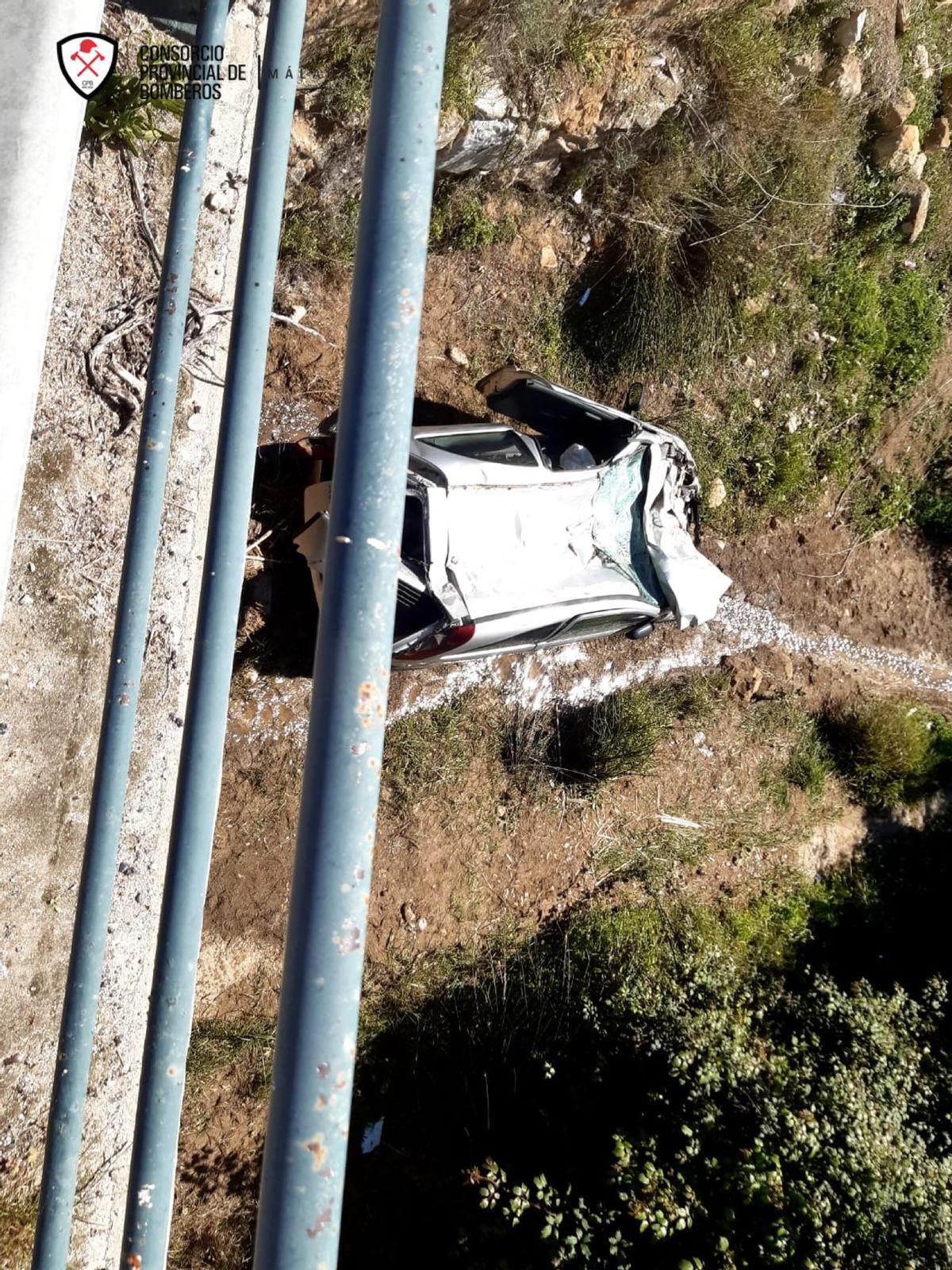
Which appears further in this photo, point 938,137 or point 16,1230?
point 938,137

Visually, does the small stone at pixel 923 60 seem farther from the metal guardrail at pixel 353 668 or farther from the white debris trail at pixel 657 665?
the metal guardrail at pixel 353 668


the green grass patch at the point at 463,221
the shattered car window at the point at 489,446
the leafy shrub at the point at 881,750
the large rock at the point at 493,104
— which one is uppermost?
the large rock at the point at 493,104

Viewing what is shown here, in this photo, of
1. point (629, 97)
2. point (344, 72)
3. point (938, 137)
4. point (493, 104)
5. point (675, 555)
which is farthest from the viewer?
point (938, 137)

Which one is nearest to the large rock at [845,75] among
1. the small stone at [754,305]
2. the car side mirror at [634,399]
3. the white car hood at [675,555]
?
the small stone at [754,305]

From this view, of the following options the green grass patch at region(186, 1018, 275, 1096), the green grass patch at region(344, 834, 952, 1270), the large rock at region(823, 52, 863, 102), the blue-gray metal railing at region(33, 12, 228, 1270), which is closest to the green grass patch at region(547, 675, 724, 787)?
the green grass patch at region(344, 834, 952, 1270)

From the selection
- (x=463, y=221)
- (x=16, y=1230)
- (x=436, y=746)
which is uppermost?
(x=463, y=221)

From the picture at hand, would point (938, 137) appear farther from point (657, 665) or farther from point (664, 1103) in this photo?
point (664, 1103)

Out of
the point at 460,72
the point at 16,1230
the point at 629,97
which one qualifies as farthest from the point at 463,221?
the point at 16,1230
